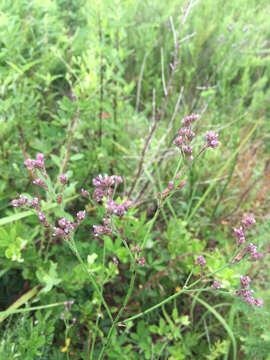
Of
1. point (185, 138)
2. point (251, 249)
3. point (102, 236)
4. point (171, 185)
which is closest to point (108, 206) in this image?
point (171, 185)

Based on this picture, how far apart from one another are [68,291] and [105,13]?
4.66 feet

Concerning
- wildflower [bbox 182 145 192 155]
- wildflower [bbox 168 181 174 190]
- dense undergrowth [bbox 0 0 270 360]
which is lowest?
dense undergrowth [bbox 0 0 270 360]

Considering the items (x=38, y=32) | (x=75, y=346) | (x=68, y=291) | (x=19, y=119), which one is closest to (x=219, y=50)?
(x=38, y=32)

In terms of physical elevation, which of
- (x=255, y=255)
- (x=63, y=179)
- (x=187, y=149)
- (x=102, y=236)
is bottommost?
(x=102, y=236)

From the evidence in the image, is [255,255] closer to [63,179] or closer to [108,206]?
[108,206]

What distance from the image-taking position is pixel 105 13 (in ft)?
5.41

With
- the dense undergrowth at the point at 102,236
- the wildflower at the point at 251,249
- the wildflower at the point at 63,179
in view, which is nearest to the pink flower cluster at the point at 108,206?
the dense undergrowth at the point at 102,236

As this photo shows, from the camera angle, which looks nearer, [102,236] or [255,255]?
[255,255]

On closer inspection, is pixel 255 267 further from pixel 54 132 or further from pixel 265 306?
pixel 54 132

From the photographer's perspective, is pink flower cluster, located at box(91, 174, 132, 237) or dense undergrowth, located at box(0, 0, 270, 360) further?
dense undergrowth, located at box(0, 0, 270, 360)

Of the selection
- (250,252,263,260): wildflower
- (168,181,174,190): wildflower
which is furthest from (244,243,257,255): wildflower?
(168,181,174,190): wildflower

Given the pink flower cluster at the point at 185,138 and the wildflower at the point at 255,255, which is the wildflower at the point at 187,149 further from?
the wildflower at the point at 255,255

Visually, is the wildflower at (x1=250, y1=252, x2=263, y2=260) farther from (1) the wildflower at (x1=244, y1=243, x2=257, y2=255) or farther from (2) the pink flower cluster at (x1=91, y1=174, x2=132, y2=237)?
(2) the pink flower cluster at (x1=91, y1=174, x2=132, y2=237)

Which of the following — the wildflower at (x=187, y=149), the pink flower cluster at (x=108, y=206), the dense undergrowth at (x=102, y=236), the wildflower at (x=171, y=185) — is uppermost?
the wildflower at (x=187, y=149)
